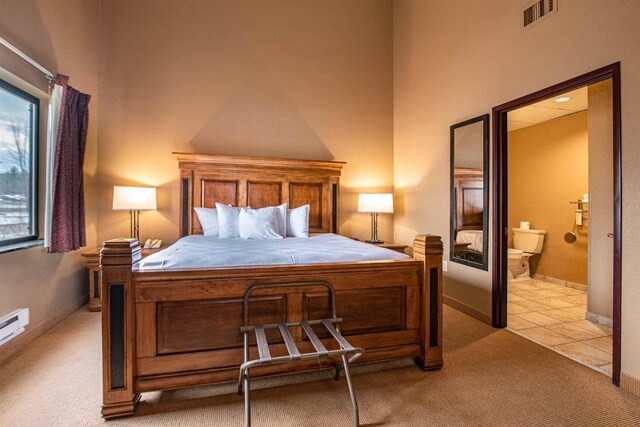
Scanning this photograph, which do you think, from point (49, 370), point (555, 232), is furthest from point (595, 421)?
point (555, 232)

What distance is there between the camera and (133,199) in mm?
3332

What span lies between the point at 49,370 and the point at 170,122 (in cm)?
273

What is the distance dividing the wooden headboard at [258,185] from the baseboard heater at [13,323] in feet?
5.10

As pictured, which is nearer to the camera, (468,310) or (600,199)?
(600,199)

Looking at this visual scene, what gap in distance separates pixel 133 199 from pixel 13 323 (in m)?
1.47

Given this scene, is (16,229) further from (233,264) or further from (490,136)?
(490,136)

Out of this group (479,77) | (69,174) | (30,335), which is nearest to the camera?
(30,335)

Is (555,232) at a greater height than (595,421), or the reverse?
(555,232)

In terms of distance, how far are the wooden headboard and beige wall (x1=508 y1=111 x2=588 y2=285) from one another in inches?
117

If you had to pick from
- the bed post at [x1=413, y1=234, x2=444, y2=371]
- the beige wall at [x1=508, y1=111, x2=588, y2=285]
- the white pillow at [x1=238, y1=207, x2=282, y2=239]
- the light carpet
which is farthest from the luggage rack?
the beige wall at [x1=508, y1=111, x2=588, y2=285]

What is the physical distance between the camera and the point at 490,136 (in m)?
2.91

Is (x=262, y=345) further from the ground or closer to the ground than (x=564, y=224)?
closer to the ground

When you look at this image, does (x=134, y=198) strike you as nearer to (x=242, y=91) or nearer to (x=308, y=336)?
(x=242, y=91)

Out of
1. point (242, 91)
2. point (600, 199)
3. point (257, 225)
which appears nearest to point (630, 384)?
point (600, 199)
